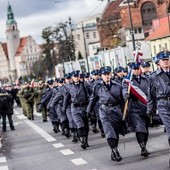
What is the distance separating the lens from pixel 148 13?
332 feet

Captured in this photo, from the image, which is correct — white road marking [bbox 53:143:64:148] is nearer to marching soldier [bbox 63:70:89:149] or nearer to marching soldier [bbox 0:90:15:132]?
marching soldier [bbox 63:70:89:149]

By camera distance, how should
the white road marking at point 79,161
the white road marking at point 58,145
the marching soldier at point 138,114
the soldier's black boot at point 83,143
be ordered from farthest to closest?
1. the white road marking at point 58,145
2. the soldier's black boot at point 83,143
3. the white road marking at point 79,161
4. the marching soldier at point 138,114

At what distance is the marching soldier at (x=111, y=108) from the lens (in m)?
11.8

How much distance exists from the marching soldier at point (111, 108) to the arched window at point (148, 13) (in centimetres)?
8657

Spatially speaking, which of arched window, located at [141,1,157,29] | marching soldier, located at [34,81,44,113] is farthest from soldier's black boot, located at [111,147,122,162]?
arched window, located at [141,1,157,29]

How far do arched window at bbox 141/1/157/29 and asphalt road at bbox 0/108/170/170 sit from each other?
269ft

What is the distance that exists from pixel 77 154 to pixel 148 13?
8937 cm

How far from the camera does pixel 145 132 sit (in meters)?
11.7

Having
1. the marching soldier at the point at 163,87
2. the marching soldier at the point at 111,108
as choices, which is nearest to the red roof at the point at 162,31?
the marching soldier at the point at 111,108

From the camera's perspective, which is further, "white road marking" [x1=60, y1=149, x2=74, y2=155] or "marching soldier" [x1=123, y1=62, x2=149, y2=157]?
"white road marking" [x1=60, y1=149, x2=74, y2=155]

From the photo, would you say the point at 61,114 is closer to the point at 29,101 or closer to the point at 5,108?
the point at 5,108

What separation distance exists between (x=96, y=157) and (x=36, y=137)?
283 inches

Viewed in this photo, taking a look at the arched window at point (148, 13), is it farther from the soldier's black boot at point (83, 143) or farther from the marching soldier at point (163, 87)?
the marching soldier at point (163, 87)

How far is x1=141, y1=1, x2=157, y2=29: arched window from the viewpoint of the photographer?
99125mm
